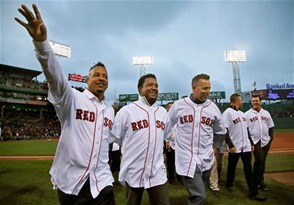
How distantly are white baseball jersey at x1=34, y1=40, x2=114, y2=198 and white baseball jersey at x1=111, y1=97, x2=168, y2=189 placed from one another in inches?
30.0

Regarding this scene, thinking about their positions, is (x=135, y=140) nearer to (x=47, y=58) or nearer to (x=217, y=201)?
(x=47, y=58)

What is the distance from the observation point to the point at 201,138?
373 cm

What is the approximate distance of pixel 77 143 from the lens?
241cm

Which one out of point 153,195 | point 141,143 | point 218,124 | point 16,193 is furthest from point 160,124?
point 16,193

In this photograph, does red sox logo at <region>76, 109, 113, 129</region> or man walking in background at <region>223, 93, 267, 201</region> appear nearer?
red sox logo at <region>76, 109, 113, 129</region>

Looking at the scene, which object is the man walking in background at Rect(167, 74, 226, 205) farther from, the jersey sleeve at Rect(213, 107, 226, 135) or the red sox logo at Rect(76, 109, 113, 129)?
the red sox logo at Rect(76, 109, 113, 129)

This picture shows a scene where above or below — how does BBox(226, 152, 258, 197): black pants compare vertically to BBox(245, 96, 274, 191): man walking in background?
below

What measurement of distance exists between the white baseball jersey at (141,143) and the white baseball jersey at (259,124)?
12.4 feet

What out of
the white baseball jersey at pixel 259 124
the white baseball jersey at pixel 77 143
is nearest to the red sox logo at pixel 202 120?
the white baseball jersey at pixel 77 143

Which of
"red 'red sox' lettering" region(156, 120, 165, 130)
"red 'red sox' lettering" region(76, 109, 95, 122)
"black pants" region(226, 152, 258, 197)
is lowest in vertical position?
"black pants" region(226, 152, 258, 197)

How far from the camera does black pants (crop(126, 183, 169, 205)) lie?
3150 millimetres

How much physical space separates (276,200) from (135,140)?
3839 mm

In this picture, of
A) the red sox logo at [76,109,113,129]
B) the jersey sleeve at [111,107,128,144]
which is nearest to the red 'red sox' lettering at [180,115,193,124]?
the jersey sleeve at [111,107,128,144]

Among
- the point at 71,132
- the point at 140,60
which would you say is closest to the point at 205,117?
the point at 71,132
